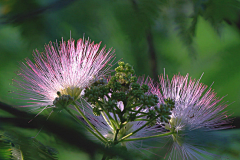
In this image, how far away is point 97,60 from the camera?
75 centimetres

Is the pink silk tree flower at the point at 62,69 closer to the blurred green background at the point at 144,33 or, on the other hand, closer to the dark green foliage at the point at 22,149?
the dark green foliage at the point at 22,149

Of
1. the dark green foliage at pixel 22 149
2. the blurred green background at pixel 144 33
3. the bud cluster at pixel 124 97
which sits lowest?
the dark green foliage at pixel 22 149

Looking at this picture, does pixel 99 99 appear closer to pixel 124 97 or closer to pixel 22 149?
pixel 124 97

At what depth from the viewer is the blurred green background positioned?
113 centimetres

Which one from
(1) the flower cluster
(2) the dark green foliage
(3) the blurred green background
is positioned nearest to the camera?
(2) the dark green foliage

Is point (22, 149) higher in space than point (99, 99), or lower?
lower

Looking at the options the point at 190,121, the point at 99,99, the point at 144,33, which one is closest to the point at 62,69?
the point at 99,99

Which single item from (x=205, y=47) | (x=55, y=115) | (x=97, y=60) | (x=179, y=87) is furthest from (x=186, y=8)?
(x=55, y=115)

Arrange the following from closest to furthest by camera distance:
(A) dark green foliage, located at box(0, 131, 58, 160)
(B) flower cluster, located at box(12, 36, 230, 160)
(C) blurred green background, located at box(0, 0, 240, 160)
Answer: (A) dark green foliage, located at box(0, 131, 58, 160)
(B) flower cluster, located at box(12, 36, 230, 160)
(C) blurred green background, located at box(0, 0, 240, 160)

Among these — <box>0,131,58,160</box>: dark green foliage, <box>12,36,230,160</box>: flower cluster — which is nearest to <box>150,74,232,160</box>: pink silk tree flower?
<box>12,36,230,160</box>: flower cluster

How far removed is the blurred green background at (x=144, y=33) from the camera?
1.13 meters

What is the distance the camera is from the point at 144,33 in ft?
4.06

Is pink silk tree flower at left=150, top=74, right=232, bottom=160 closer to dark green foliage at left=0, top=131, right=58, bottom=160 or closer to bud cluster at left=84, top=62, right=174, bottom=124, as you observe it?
bud cluster at left=84, top=62, right=174, bottom=124

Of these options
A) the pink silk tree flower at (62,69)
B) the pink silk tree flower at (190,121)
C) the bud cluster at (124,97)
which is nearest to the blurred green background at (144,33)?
the pink silk tree flower at (190,121)
